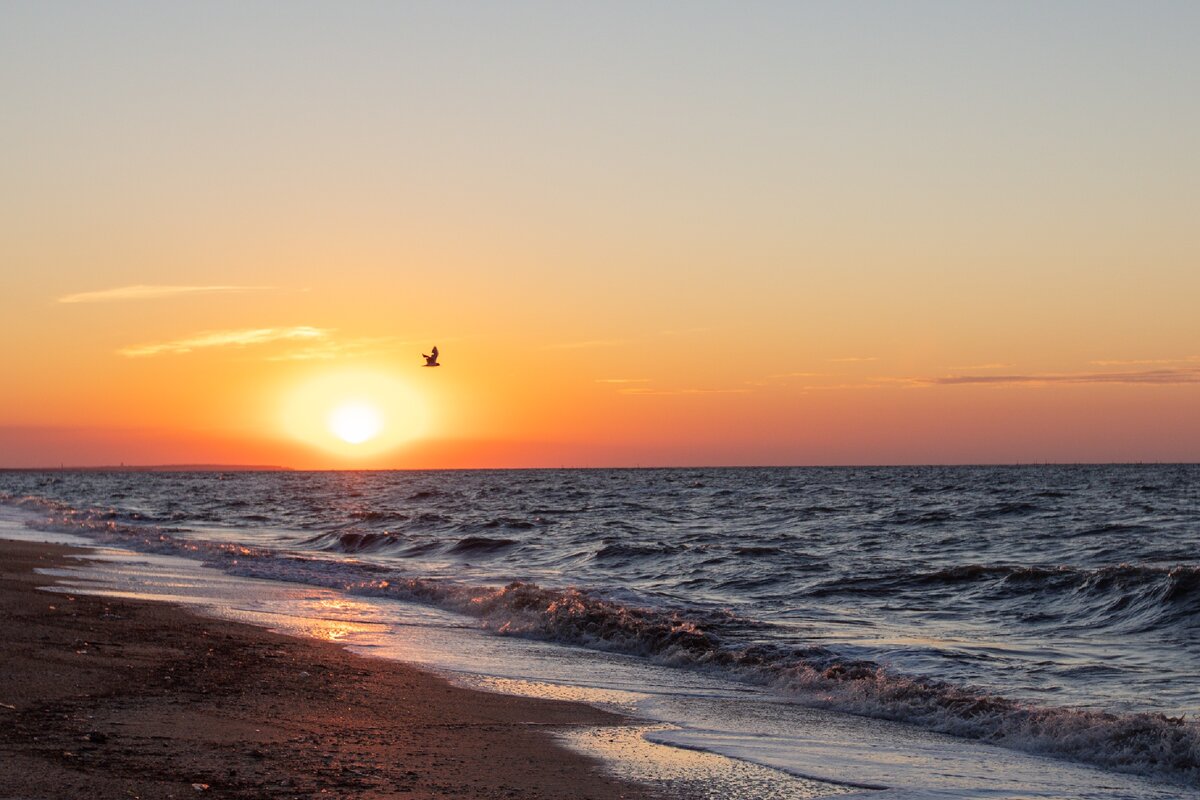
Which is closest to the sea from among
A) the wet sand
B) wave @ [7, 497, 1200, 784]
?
wave @ [7, 497, 1200, 784]

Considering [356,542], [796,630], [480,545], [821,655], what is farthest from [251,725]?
[356,542]

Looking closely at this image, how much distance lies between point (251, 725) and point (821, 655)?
789 centimetres

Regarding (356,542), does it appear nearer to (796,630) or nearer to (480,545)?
(480,545)

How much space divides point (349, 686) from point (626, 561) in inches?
729

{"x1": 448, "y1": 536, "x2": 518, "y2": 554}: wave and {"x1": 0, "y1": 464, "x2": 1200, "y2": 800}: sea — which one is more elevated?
{"x1": 0, "y1": 464, "x2": 1200, "y2": 800}: sea

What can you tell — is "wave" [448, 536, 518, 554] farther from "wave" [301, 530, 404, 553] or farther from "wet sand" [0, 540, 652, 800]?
"wet sand" [0, 540, 652, 800]

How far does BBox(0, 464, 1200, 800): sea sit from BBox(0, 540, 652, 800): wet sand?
0.79 meters

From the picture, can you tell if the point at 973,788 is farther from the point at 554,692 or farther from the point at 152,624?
the point at 152,624

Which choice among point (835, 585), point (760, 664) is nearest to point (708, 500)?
point (835, 585)

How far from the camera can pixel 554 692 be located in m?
11.3

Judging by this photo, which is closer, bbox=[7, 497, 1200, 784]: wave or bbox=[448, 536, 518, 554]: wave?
bbox=[7, 497, 1200, 784]: wave

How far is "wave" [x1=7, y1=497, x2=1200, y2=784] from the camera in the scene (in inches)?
378

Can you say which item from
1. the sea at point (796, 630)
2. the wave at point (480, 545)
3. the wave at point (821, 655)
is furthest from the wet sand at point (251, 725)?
the wave at point (480, 545)

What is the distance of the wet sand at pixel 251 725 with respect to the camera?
22.0 feet
